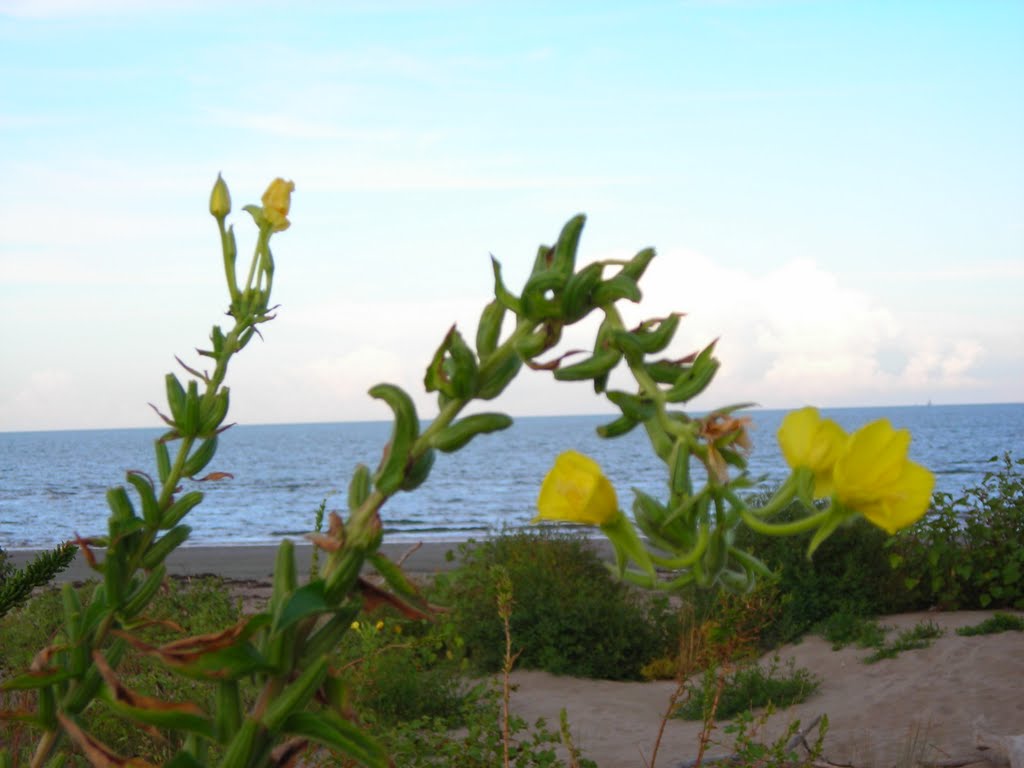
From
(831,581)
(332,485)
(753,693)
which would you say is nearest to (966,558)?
(831,581)


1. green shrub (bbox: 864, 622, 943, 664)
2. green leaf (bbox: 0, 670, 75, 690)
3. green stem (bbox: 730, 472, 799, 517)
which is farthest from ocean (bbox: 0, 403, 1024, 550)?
green shrub (bbox: 864, 622, 943, 664)

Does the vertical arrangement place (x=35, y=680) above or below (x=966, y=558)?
above

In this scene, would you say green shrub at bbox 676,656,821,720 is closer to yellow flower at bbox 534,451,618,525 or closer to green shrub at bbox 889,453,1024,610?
green shrub at bbox 889,453,1024,610

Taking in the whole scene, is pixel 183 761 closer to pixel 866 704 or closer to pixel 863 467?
pixel 863 467

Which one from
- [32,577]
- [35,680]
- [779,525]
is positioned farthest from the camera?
[32,577]

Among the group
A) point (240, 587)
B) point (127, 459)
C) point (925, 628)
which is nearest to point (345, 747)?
point (925, 628)

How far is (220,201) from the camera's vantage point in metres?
1.24

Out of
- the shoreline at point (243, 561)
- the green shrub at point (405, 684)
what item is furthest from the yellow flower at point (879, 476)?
the shoreline at point (243, 561)

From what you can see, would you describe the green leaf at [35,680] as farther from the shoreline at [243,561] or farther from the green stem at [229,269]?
the shoreline at [243,561]

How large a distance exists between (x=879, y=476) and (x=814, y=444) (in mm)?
42

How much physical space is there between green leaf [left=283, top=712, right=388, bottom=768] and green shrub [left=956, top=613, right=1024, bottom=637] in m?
8.16

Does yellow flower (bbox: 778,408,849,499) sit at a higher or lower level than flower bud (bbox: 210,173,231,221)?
lower

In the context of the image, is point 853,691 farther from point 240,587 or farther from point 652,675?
point 240,587

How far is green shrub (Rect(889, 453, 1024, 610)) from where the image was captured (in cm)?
848
